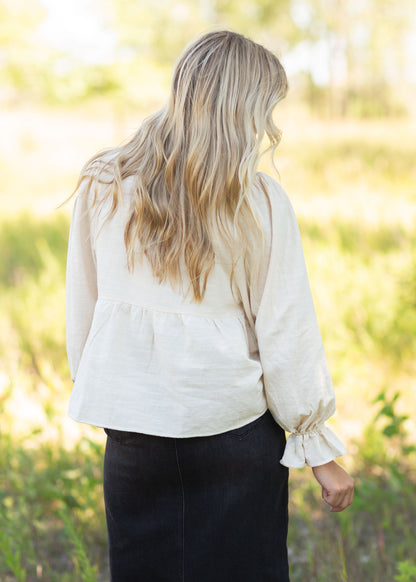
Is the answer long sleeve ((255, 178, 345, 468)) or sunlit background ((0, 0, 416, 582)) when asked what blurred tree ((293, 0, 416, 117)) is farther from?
long sleeve ((255, 178, 345, 468))

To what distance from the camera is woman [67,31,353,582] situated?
1.20 meters

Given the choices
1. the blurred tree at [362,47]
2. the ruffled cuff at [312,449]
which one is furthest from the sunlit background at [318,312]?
the blurred tree at [362,47]

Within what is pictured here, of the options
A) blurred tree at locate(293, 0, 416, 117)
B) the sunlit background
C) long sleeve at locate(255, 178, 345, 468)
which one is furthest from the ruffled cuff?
blurred tree at locate(293, 0, 416, 117)

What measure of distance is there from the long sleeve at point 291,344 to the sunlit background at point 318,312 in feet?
1.46

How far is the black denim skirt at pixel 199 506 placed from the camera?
4.21ft

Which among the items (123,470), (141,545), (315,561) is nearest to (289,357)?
(123,470)

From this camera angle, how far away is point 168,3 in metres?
18.7

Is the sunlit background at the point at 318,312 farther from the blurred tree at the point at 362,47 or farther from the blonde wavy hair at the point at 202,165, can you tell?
the blurred tree at the point at 362,47

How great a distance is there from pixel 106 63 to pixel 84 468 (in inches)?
367

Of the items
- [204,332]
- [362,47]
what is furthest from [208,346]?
[362,47]

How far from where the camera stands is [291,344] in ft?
4.18

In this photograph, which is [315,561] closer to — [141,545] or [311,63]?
[141,545]

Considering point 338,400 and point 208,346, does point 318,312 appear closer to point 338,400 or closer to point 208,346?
point 338,400

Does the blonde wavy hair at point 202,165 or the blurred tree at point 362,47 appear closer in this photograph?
the blonde wavy hair at point 202,165
